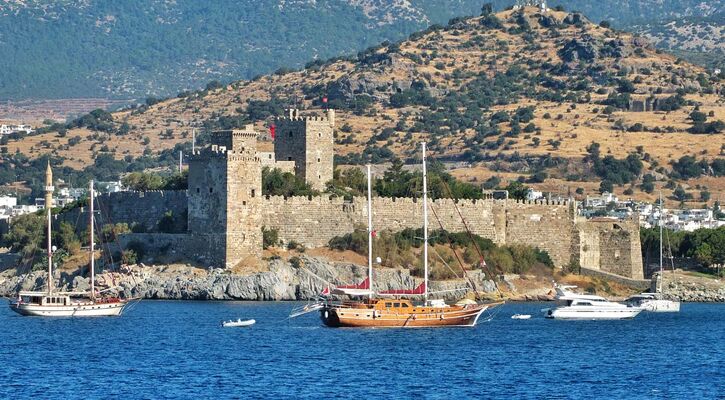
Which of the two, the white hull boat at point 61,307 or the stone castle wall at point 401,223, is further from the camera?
the stone castle wall at point 401,223

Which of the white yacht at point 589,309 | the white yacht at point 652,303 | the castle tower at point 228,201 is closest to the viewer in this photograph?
the white yacht at point 589,309

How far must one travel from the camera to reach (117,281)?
228 feet

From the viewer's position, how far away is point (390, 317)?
58688 mm

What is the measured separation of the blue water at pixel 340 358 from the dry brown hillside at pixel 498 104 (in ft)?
163

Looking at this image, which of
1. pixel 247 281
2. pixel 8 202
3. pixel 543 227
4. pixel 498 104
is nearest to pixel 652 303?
pixel 543 227

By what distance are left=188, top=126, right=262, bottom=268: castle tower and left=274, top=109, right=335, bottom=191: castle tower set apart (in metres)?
4.31

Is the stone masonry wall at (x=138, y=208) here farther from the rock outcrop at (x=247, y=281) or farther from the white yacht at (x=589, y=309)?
the white yacht at (x=589, y=309)

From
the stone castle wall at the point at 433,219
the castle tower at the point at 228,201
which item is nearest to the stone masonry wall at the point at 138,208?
the castle tower at the point at 228,201

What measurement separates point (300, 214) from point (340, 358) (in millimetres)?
23811

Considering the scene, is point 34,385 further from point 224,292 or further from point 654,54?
point 654,54

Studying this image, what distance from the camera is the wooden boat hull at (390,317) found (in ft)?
192

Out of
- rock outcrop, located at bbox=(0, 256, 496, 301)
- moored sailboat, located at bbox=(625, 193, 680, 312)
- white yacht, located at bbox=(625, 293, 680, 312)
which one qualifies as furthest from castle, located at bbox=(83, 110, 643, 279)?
white yacht, located at bbox=(625, 293, 680, 312)

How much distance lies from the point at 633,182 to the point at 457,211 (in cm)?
3978

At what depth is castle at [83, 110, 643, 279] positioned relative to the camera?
7112cm
